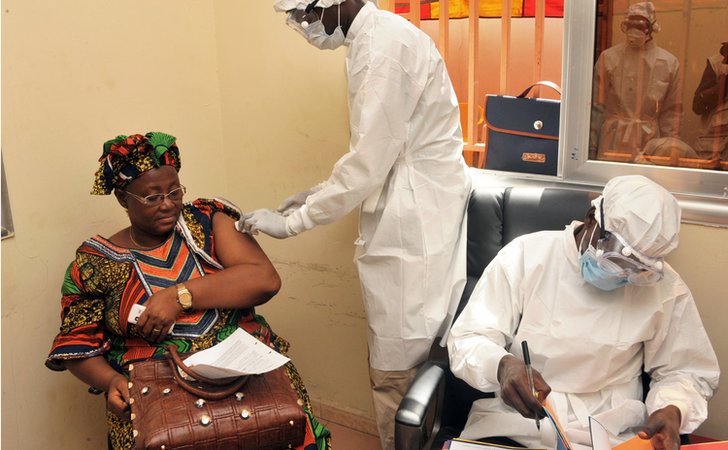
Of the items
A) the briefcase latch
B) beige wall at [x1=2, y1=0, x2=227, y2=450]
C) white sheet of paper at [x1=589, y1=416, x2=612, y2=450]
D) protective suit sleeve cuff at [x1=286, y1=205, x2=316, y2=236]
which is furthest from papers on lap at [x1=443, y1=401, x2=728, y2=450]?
beige wall at [x1=2, y1=0, x2=227, y2=450]

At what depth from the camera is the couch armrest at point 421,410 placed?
66.2 inches

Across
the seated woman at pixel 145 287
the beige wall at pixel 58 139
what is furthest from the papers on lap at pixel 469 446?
the beige wall at pixel 58 139

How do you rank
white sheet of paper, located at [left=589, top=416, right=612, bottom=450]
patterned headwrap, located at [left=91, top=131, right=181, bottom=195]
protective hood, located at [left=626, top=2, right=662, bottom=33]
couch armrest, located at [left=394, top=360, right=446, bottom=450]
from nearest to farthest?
1. white sheet of paper, located at [left=589, top=416, right=612, bottom=450]
2. couch armrest, located at [left=394, top=360, right=446, bottom=450]
3. patterned headwrap, located at [left=91, top=131, right=181, bottom=195]
4. protective hood, located at [left=626, top=2, right=662, bottom=33]

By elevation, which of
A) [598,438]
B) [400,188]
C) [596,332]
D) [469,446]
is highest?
[400,188]

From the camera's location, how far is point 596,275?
5.56 ft

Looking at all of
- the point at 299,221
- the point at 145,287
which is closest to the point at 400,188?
the point at 299,221

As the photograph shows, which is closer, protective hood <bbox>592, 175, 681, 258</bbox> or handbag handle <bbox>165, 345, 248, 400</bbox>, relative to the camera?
protective hood <bbox>592, 175, 681, 258</bbox>

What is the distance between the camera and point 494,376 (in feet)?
5.63

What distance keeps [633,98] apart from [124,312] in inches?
63.6

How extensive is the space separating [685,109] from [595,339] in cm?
79

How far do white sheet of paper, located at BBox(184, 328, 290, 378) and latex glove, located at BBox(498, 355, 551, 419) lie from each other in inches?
21.4

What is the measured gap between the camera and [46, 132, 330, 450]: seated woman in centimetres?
192

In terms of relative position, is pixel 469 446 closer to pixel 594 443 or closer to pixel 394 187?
pixel 594 443

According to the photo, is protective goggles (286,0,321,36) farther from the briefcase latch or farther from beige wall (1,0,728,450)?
the briefcase latch
